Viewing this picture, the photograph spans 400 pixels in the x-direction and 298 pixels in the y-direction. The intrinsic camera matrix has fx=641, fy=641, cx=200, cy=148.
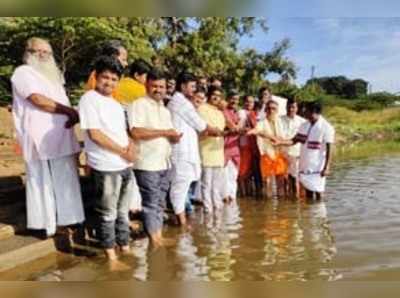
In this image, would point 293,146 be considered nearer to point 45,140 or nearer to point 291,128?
point 291,128

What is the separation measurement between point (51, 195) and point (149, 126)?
0.89 meters

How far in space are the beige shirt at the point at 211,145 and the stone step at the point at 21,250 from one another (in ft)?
7.64

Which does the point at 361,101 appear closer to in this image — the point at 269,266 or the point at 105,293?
the point at 269,266

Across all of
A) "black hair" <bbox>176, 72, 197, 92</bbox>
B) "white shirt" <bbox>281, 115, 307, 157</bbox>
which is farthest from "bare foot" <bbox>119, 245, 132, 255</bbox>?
"white shirt" <bbox>281, 115, 307, 157</bbox>

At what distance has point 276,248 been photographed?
470 cm

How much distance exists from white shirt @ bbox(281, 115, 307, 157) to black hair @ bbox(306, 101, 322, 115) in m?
0.46

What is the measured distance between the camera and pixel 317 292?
11.8 ft

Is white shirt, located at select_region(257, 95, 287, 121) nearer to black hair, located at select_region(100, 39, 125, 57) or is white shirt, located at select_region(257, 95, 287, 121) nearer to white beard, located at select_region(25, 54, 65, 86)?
black hair, located at select_region(100, 39, 125, 57)

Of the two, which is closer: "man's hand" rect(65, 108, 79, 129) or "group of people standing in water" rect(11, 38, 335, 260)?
"group of people standing in water" rect(11, 38, 335, 260)

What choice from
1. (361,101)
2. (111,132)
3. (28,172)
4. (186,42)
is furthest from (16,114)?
(186,42)

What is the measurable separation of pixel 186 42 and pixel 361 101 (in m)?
6.57

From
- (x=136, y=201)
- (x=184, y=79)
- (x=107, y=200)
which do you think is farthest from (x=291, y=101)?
(x=107, y=200)

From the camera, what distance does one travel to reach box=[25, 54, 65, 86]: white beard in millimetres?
4402

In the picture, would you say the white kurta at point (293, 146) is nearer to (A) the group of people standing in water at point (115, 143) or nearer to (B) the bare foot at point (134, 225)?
(A) the group of people standing in water at point (115, 143)
